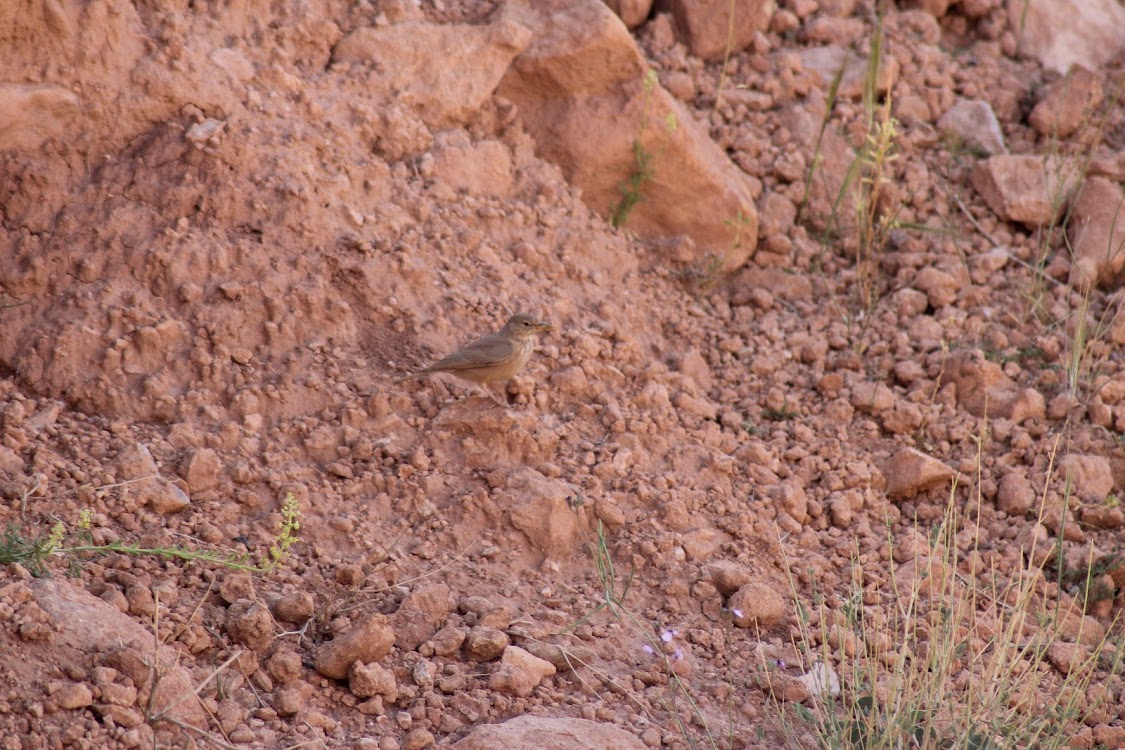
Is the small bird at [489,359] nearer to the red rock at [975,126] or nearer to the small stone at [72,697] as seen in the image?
the small stone at [72,697]

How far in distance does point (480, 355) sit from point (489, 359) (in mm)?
47

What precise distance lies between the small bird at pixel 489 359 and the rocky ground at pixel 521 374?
123mm

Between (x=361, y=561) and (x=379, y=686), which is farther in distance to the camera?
(x=361, y=561)

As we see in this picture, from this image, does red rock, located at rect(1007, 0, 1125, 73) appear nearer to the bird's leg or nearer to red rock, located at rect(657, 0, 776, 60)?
red rock, located at rect(657, 0, 776, 60)

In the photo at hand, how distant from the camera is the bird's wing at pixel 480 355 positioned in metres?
4.84

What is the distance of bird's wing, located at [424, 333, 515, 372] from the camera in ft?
15.9

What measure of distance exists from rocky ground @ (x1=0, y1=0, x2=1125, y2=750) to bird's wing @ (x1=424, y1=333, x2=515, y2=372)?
170 mm

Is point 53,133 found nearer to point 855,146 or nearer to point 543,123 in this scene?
point 543,123

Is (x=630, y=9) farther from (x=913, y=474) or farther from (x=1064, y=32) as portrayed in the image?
(x=913, y=474)

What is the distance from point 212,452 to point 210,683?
1.07 metres

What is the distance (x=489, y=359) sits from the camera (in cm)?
483

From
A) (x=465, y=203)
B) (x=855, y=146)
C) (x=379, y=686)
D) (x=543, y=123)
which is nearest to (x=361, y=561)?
(x=379, y=686)

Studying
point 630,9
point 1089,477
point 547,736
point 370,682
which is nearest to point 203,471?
Answer: point 370,682

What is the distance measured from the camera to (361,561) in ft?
13.8
